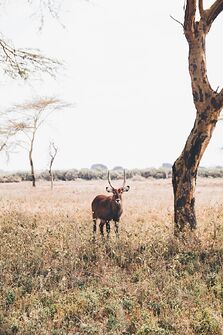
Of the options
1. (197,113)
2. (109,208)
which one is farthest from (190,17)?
(109,208)

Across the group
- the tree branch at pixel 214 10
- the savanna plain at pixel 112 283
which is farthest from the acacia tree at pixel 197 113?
the savanna plain at pixel 112 283

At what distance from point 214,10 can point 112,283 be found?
23.9 feet

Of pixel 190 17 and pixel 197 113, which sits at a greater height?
pixel 190 17

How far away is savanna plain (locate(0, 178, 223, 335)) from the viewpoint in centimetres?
539

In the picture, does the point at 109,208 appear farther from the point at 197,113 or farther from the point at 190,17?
the point at 190,17

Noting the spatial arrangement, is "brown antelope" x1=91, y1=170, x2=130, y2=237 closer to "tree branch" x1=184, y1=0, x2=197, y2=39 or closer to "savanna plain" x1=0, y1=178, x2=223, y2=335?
"savanna plain" x1=0, y1=178, x2=223, y2=335

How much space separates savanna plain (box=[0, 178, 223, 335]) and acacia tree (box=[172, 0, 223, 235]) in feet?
2.63

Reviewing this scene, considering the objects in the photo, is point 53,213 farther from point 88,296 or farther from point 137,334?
point 137,334

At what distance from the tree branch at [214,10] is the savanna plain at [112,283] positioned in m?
5.39

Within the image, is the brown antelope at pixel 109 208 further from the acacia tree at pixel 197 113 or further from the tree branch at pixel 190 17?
the tree branch at pixel 190 17

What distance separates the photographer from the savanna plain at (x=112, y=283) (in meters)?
5.39

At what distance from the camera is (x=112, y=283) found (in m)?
6.71

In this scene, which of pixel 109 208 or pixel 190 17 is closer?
pixel 190 17

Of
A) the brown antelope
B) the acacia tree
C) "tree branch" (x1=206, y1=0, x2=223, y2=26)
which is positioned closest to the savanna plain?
the brown antelope
